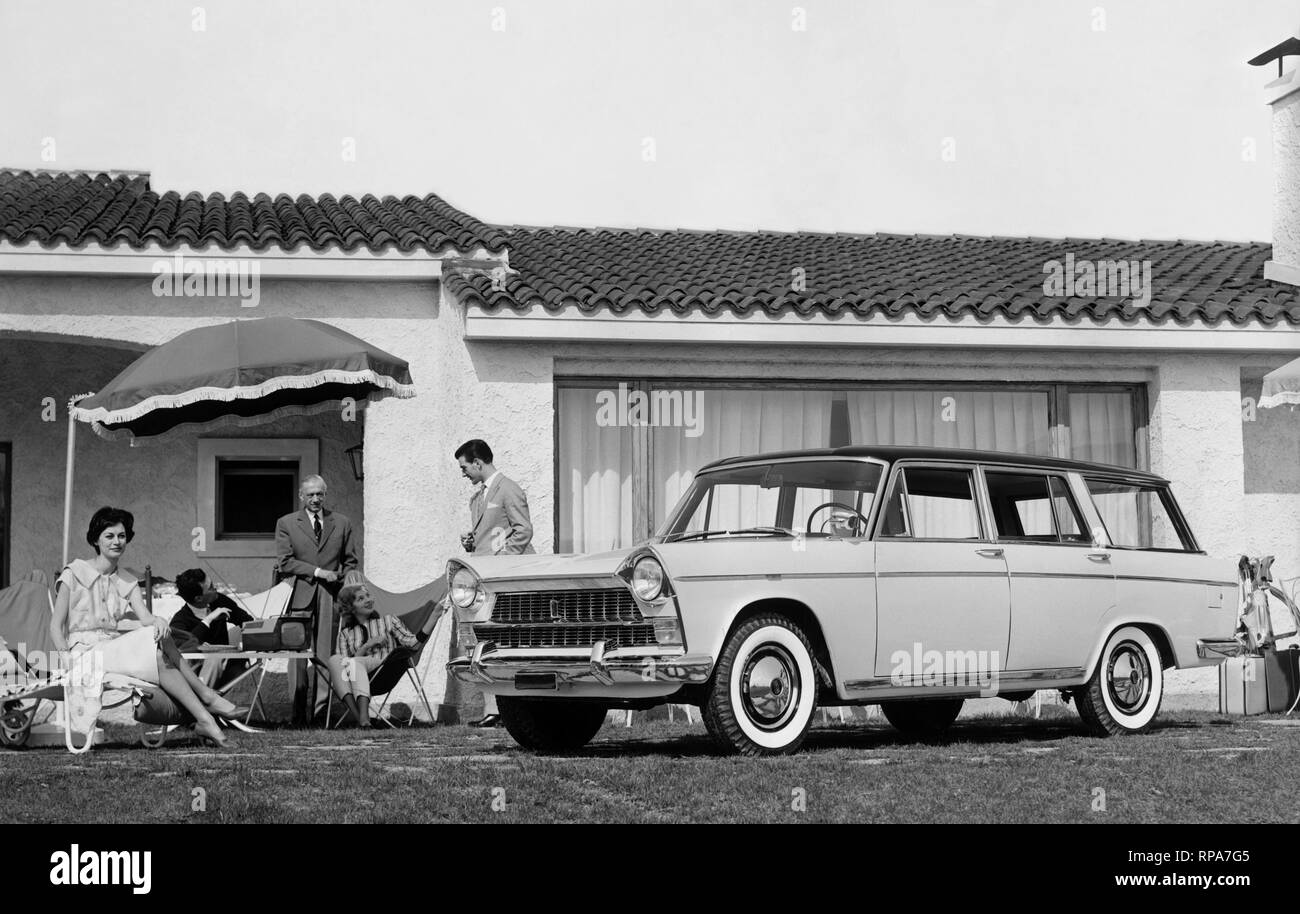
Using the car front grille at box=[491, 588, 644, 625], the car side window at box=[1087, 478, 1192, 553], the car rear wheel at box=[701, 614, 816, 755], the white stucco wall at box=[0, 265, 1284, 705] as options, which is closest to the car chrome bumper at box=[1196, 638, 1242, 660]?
the white stucco wall at box=[0, 265, 1284, 705]

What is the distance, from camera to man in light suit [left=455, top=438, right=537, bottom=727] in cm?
1082

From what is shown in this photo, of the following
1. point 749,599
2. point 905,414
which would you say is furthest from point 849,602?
point 905,414

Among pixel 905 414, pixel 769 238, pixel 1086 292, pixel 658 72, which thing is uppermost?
pixel 658 72

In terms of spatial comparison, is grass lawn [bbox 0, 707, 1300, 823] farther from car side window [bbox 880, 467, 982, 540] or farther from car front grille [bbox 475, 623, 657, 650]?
car side window [bbox 880, 467, 982, 540]

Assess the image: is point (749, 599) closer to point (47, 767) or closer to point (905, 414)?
point (47, 767)

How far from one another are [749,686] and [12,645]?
16.8ft

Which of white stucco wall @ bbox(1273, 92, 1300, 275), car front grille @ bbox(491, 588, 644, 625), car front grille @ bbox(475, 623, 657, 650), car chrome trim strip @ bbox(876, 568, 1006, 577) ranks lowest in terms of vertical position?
car front grille @ bbox(475, 623, 657, 650)

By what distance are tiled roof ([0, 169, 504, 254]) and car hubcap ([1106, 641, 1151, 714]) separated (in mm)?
5977

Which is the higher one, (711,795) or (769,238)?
(769,238)

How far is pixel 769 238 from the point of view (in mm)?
18906

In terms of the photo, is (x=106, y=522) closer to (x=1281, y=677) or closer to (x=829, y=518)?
(x=829, y=518)

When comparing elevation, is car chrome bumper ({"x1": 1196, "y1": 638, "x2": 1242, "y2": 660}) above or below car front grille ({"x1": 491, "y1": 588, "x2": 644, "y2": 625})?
below

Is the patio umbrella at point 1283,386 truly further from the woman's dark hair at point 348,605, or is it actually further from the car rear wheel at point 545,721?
the woman's dark hair at point 348,605
